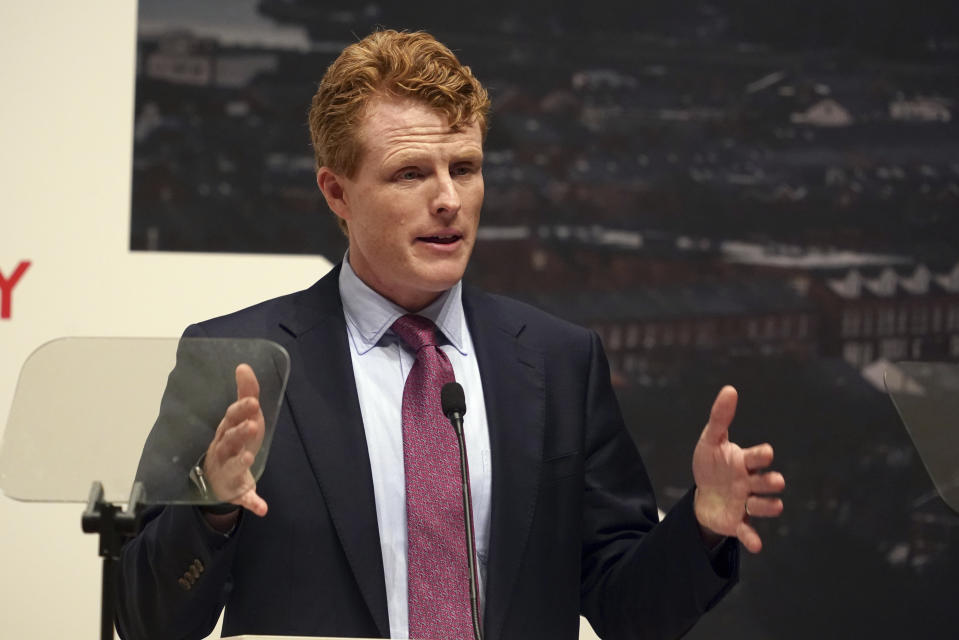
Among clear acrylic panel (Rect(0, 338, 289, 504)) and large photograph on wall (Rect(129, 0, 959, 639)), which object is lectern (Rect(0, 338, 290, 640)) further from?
large photograph on wall (Rect(129, 0, 959, 639))

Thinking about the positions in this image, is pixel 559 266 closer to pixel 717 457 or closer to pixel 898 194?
pixel 898 194

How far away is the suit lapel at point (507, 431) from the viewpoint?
194cm

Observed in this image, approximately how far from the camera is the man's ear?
218 cm

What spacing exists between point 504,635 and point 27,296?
5.48ft

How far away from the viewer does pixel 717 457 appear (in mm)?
1756

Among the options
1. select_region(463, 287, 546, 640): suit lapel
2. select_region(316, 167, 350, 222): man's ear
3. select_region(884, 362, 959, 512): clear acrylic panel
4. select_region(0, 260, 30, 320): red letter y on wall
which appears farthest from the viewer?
select_region(0, 260, 30, 320): red letter y on wall

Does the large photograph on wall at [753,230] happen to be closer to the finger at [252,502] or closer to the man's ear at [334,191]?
the man's ear at [334,191]

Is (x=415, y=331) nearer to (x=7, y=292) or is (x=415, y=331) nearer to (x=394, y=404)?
(x=394, y=404)

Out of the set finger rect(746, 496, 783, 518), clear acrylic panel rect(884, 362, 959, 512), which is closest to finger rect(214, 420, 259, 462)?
finger rect(746, 496, 783, 518)

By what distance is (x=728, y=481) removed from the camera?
1.75m

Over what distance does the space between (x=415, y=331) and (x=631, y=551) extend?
0.54 m

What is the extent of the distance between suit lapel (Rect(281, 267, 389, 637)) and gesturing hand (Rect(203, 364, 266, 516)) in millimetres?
438

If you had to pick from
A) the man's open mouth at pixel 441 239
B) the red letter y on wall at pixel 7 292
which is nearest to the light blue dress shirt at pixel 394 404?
the man's open mouth at pixel 441 239

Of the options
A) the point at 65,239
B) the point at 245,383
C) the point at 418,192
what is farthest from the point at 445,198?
the point at 65,239
